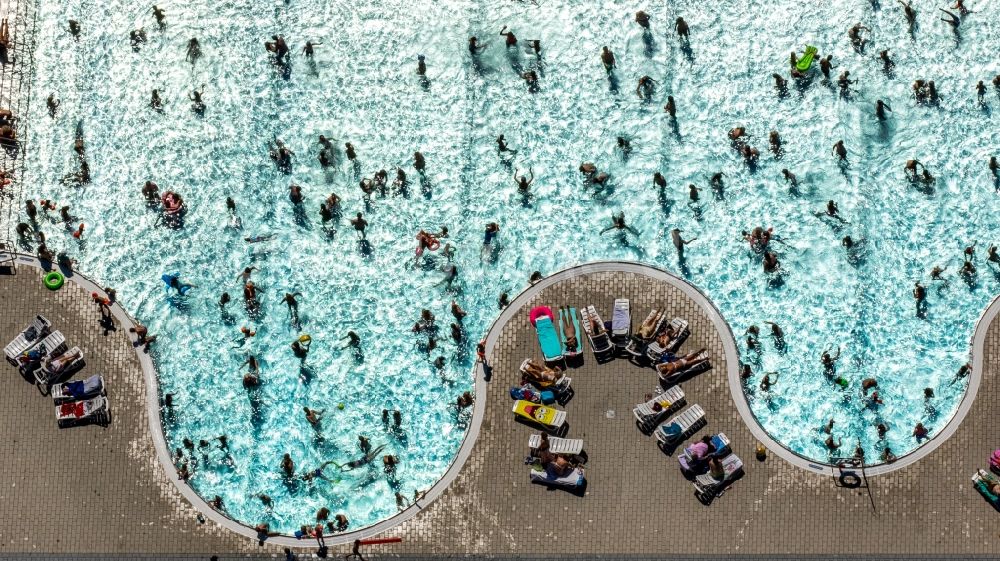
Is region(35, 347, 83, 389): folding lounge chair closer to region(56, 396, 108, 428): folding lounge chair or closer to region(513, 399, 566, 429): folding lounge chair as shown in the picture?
region(56, 396, 108, 428): folding lounge chair

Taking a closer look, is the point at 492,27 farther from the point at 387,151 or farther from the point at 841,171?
the point at 841,171

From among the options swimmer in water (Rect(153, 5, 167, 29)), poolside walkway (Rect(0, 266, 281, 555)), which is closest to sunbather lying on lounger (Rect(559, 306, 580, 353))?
poolside walkway (Rect(0, 266, 281, 555))

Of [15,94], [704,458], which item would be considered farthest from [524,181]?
[15,94]

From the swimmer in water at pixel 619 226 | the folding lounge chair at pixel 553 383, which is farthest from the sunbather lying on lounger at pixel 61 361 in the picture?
the swimmer in water at pixel 619 226

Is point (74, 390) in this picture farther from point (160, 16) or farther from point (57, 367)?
point (160, 16)

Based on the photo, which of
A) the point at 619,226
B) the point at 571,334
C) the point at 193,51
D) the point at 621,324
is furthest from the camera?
the point at 193,51

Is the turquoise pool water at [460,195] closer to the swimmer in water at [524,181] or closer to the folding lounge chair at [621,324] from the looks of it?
the swimmer in water at [524,181]

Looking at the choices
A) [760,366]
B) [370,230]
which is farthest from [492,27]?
[760,366]
